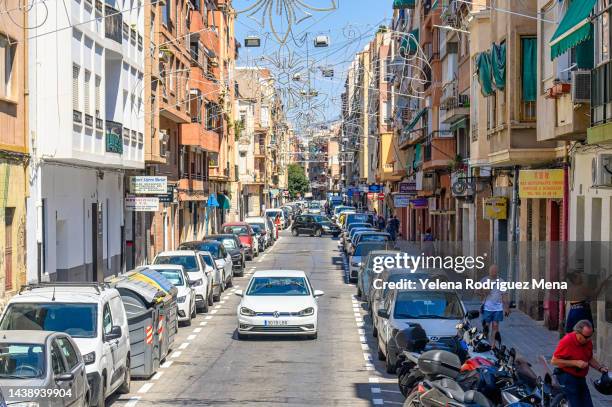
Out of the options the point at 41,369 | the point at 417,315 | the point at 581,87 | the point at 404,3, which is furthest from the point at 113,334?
the point at 404,3

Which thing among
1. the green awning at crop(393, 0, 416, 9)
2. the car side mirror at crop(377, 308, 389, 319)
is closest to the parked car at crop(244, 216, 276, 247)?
the green awning at crop(393, 0, 416, 9)

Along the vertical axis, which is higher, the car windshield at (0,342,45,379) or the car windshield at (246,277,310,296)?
the car windshield at (0,342,45,379)

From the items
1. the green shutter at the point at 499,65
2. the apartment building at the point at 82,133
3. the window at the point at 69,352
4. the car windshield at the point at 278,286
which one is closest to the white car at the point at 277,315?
the car windshield at the point at 278,286

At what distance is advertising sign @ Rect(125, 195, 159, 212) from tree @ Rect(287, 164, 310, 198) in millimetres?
139037

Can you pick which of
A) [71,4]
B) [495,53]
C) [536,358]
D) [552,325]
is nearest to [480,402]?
[536,358]

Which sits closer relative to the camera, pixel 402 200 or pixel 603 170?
pixel 603 170

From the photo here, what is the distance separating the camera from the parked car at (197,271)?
27.6 metres

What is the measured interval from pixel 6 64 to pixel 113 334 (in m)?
11.2

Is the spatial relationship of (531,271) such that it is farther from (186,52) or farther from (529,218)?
(186,52)

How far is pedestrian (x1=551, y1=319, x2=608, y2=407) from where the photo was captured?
1203cm

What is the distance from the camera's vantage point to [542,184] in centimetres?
2206

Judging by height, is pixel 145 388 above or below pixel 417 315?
below

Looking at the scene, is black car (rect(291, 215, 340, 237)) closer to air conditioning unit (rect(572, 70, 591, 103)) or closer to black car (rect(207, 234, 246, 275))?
black car (rect(207, 234, 246, 275))

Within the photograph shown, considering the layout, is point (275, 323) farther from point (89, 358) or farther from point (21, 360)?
point (21, 360)
